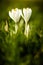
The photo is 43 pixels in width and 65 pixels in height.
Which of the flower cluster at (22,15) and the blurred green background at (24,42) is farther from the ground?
the flower cluster at (22,15)

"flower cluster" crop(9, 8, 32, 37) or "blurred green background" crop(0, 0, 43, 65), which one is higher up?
"flower cluster" crop(9, 8, 32, 37)

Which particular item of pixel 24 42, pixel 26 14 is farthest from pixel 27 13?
pixel 24 42

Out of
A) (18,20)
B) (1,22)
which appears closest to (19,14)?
(18,20)

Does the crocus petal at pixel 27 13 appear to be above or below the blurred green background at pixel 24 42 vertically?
above

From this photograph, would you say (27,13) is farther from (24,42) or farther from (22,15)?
(24,42)

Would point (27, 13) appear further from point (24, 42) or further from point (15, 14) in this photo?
point (24, 42)

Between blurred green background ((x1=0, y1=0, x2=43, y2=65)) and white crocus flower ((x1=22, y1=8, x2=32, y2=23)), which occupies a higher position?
white crocus flower ((x1=22, y1=8, x2=32, y2=23))

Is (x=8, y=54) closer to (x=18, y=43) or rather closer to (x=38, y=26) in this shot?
(x=18, y=43)

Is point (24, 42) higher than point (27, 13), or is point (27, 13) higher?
point (27, 13)

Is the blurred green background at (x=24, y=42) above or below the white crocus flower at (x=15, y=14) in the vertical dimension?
below
